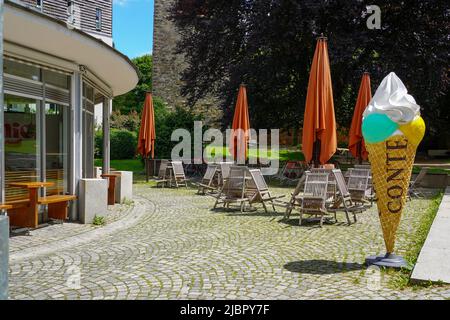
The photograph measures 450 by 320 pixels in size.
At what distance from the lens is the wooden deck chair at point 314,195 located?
7887mm

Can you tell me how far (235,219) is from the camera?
333 inches

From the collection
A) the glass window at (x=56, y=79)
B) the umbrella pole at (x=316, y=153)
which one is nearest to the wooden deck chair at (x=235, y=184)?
the umbrella pole at (x=316, y=153)

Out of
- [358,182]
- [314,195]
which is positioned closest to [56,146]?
[314,195]

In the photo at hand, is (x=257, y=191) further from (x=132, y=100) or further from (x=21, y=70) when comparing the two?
(x=132, y=100)

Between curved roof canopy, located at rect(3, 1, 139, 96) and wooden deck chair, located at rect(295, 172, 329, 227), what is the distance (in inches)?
164

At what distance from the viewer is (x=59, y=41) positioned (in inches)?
263

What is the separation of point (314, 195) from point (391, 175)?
3268 millimetres

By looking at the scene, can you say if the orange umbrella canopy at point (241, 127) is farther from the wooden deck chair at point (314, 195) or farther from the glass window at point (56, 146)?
the glass window at point (56, 146)

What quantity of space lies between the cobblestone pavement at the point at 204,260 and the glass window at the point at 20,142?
37.1 inches

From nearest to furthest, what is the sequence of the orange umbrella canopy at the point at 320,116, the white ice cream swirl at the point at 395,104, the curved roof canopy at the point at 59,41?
the white ice cream swirl at the point at 395,104, the curved roof canopy at the point at 59,41, the orange umbrella canopy at the point at 320,116

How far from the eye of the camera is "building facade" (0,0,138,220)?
6539 mm

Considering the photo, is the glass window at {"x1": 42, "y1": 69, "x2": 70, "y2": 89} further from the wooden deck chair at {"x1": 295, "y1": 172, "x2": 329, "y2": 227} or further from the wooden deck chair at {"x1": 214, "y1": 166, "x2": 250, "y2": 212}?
the wooden deck chair at {"x1": 295, "y1": 172, "x2": 329, "y2": 227}

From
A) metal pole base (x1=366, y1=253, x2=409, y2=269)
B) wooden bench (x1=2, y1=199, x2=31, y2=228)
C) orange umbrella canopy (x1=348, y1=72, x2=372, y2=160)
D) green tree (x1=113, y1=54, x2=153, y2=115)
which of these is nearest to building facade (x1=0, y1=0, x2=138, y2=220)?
wooden bench (x1=2, y1=199, x2=31, y2=228)
